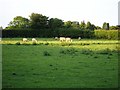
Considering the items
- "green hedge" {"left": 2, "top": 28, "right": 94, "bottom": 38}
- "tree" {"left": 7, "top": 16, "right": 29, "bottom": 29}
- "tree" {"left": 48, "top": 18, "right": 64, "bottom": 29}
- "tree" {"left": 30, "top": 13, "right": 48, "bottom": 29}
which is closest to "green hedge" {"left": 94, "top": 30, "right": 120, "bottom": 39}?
"green hedge" {"left": 2, "top": 28, "right": 94, "bottom": 38}

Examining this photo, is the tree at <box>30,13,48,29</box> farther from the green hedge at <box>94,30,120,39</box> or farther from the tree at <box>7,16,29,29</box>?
the green hedge at <box>94,30,120,39</box>

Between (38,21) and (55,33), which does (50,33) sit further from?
(38,21)

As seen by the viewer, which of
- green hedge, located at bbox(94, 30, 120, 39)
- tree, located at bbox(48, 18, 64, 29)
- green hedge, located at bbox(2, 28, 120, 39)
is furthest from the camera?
tree, located at bbox(48, 18, 64, 29)

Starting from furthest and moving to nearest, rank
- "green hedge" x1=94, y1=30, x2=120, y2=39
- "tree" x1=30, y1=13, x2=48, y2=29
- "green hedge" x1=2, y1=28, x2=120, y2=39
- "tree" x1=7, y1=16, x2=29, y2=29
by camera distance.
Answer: "tree" x1=7, y1=16, x2=29, y2=29
"tree" x1=30, y1=13, x2=48, y2=29
"green hedge" x1=2, y1=28, x2=120, y2=39
"green hedge" x1=94, y1=30, x2=120, y2=39

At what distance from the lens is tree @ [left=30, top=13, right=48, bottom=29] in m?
86.4

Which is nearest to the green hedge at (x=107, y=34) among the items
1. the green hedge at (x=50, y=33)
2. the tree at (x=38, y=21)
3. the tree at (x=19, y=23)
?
the green hedge at (x=50, y=33)

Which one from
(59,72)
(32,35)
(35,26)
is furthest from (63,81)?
(35,26)

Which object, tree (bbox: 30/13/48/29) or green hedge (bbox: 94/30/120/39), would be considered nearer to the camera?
green hedge (bbox: 94/30/120/39)

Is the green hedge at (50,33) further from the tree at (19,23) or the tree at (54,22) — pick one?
the tree at (19,23)

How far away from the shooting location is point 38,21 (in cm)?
8950

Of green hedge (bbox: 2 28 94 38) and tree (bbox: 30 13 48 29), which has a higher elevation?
tree (bbox: 30 13 48 29)

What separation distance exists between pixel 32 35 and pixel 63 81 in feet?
210

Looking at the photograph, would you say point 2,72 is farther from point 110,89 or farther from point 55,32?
point 55,32

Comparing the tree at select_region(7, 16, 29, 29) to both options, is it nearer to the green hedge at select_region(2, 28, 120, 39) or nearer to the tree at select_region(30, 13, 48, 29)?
the tree at select_region(30, 13, 48, 29)
